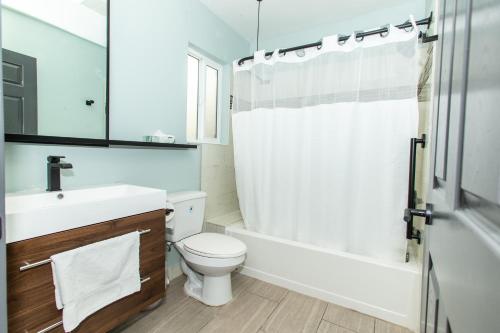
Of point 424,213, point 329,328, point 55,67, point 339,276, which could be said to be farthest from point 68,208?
point 339,276

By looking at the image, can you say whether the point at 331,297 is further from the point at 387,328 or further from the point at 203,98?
the point at 203,98

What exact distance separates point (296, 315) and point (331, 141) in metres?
1.30

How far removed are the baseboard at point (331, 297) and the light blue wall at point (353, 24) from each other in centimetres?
245

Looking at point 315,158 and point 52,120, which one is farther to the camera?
point 315,158

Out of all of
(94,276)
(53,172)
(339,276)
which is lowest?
(339,276)

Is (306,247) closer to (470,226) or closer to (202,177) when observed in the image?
(202,177)

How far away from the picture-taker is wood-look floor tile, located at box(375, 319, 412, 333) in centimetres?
155

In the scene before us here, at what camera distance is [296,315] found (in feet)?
5.51

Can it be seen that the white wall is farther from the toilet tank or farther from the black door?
the toilet tank

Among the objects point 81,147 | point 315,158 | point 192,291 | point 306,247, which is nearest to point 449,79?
point 315,158

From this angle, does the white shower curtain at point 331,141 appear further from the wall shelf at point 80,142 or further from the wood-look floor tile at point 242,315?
the wall shelf at point 80,142

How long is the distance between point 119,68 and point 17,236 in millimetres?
1203

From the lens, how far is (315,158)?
1.96m

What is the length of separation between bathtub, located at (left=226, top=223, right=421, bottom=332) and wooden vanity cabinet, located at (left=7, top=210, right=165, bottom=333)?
968mm
